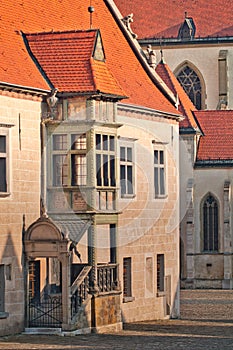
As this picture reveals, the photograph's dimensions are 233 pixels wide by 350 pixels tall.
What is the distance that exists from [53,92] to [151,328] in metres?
9.02

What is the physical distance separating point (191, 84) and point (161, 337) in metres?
49.2

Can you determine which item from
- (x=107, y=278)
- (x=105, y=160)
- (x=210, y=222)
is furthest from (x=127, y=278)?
(x=210, y=222)

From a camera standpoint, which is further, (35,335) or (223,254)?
(223,254)

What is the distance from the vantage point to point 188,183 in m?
76.9

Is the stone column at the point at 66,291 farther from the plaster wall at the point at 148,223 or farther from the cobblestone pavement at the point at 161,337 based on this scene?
the plaster wall at the point at 148,223

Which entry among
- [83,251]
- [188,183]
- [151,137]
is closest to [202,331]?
[83,251]

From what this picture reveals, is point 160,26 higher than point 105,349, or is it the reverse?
point 160,26

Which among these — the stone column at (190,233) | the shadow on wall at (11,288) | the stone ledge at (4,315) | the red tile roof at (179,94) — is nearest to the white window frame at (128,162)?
the shadow on wall at (11,288)

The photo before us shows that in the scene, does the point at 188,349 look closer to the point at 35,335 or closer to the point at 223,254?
the point at 35,335

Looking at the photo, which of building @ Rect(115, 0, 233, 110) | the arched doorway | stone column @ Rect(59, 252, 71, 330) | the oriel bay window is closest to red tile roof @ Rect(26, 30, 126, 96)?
the oriel bay window

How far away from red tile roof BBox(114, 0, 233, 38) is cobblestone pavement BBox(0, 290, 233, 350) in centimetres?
3820

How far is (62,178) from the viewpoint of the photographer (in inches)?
1740

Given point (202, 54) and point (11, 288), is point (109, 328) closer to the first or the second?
point (11, 288)

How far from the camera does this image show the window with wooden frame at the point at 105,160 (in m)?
44.1
